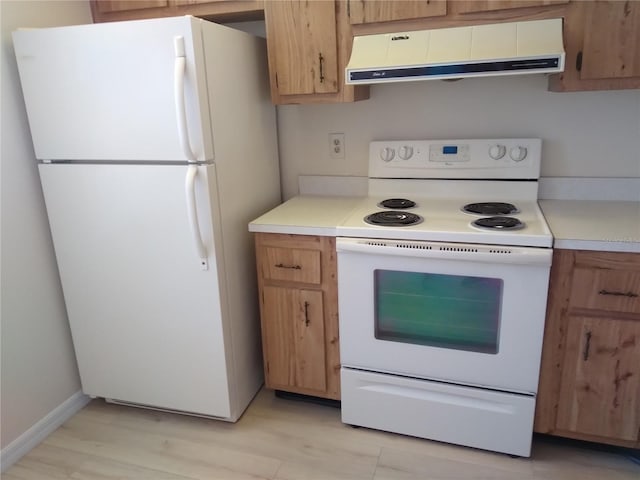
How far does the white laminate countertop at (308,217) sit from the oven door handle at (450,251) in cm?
12

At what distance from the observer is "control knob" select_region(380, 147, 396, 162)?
225 centimetres

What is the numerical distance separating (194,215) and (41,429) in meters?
1.22

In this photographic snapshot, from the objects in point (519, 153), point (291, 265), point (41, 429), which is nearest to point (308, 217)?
point (291, 265)

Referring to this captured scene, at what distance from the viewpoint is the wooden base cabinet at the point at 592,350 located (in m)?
1.60

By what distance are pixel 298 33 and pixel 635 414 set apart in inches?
75.9

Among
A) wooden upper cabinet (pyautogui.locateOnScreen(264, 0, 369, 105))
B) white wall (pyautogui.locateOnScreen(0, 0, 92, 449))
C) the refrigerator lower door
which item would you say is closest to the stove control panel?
wooden upper cabinet (pyautogui.locateOnScreen(264, 0, 369, 105))

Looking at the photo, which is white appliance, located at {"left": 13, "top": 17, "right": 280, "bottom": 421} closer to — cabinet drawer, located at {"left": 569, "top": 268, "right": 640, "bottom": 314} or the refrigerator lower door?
the refrigerator lower door

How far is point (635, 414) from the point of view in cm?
171

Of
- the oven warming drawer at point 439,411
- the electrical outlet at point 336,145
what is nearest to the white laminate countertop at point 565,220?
the electrical outlet at point 336,145

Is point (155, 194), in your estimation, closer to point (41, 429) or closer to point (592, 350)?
point (41, 429)

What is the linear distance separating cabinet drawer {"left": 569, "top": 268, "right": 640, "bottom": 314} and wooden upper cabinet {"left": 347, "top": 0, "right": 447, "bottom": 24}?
3.54 feet

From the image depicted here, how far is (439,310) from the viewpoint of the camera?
1.81 metres

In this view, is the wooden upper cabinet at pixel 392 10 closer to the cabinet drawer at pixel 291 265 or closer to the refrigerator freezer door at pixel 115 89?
the refrigerator freezer door at pixel 115 89

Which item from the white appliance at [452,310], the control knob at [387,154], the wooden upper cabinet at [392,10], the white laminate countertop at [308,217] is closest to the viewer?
the white appliance at [452,310]
